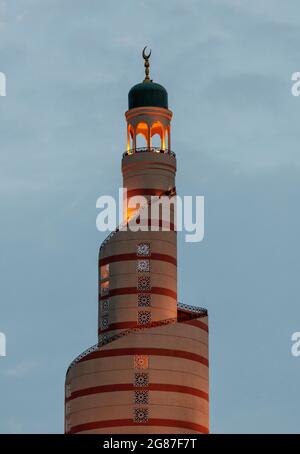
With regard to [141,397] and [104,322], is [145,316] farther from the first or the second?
[141,397]

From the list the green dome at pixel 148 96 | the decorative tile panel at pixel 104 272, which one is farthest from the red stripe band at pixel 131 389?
the green dome at pixel 148 96

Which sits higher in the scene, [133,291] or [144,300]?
[133,291]

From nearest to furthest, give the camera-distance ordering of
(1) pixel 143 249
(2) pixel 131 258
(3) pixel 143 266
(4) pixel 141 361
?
(4) pixel 141 361
(3) pixel 143 266
(2) pixel 131 258
(1) pixel 143 249

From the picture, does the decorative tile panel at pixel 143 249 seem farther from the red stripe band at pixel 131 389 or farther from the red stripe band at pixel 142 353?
the red stripe band at pixel 131 389

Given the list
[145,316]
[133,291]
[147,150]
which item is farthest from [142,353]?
[147,150]

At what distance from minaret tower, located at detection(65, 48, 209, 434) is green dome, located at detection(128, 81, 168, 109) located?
84mm

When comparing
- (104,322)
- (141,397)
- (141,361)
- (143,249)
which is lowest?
(141,397)

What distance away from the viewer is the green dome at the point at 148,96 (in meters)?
155

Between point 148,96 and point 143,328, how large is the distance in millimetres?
20527

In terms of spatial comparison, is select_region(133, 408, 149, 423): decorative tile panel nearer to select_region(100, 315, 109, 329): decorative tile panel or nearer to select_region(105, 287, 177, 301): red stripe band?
select_region(100, 315, 109, 329): decorative tile panel

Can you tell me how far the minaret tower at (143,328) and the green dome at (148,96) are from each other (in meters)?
0.08

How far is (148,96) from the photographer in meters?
155

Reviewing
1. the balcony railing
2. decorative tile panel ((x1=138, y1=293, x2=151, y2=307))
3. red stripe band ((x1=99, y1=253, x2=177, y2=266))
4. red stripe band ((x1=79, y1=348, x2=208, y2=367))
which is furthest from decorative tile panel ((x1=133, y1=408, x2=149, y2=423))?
the balcony railing
